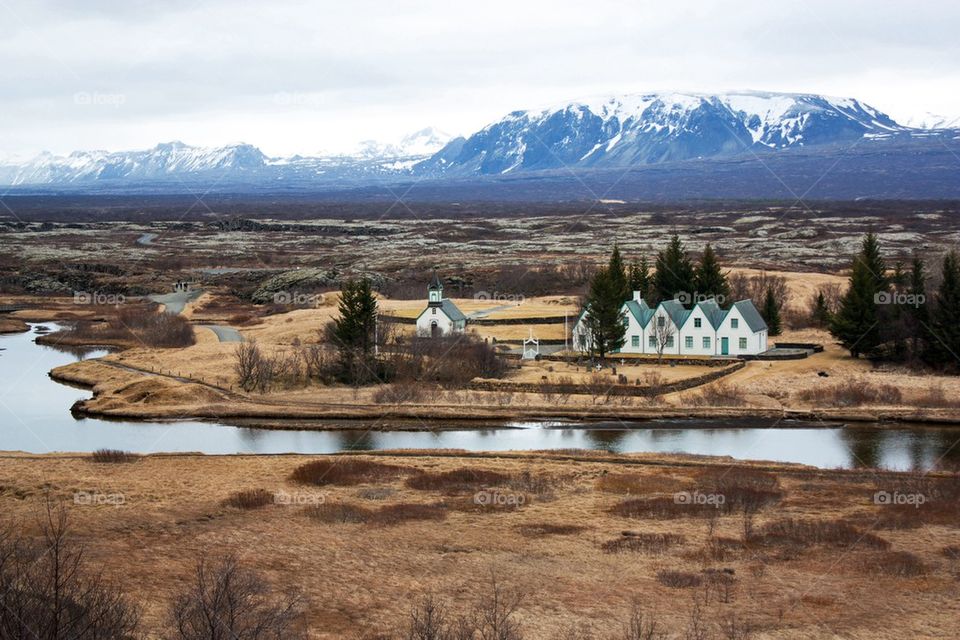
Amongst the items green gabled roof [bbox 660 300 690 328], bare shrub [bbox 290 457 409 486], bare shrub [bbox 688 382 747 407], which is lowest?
bare shrub [bbox 688 382 747 407]

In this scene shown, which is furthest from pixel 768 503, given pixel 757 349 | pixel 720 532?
pixel 757 349

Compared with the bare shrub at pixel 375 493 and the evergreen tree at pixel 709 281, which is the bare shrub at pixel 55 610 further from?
the evergreen tree at pixel 709 281

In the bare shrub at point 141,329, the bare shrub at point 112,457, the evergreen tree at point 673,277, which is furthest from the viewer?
the evergreen tree at point 673,277

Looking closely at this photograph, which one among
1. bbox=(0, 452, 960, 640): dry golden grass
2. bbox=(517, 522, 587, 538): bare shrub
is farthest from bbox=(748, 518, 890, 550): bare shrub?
bbox=(517, 522, 587, 538): bare shrub

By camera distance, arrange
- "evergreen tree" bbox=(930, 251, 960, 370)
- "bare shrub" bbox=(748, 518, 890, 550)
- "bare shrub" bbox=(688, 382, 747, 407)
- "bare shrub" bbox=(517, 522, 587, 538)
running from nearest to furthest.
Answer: "bare shrub" bbox=(748, 518, 890, 550) < "bare shrub" bbox=(517, 522, 587, 538) < "bare shrub" bbox=(688, 382, 747, 407) < "evergreen tree" bbox=(930, 251, 960, 370)

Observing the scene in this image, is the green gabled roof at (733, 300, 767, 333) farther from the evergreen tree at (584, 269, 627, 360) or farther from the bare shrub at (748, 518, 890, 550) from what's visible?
the bare shrub at (748, 518, 890, 550)

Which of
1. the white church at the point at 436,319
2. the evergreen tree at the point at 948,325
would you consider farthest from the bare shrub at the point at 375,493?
the evergreen tree at the point at 948,325
